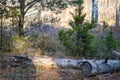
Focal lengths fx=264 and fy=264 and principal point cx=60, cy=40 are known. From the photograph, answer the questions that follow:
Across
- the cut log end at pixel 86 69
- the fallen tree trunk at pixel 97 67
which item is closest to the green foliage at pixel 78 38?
the fallen tree trunk at pixel 97 67

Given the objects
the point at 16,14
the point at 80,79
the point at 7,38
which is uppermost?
the point at 16,14

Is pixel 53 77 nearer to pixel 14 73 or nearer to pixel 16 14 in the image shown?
pixel 14 73

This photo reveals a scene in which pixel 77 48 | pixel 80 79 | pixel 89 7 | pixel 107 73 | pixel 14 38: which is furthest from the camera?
pixel 89 7

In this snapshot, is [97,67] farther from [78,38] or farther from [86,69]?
[78,38]

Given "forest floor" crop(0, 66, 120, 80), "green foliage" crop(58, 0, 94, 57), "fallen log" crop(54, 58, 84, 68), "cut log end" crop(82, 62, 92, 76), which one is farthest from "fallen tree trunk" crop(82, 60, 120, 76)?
"green foliage" crop(58, 0, 94, 57)

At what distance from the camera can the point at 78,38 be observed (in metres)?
12.1

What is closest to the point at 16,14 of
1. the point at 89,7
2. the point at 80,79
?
the point at 80,79

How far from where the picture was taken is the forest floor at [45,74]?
314 inches

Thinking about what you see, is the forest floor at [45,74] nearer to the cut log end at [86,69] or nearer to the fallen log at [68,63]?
the cut log end at [86,69]

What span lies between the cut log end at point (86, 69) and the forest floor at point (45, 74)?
0.44 feet

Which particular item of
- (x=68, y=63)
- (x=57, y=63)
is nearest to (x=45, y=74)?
(x=57, y=63)

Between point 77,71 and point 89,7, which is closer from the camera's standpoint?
point 77,71

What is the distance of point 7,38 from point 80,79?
489 centimetres

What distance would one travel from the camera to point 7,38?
11.7 m
